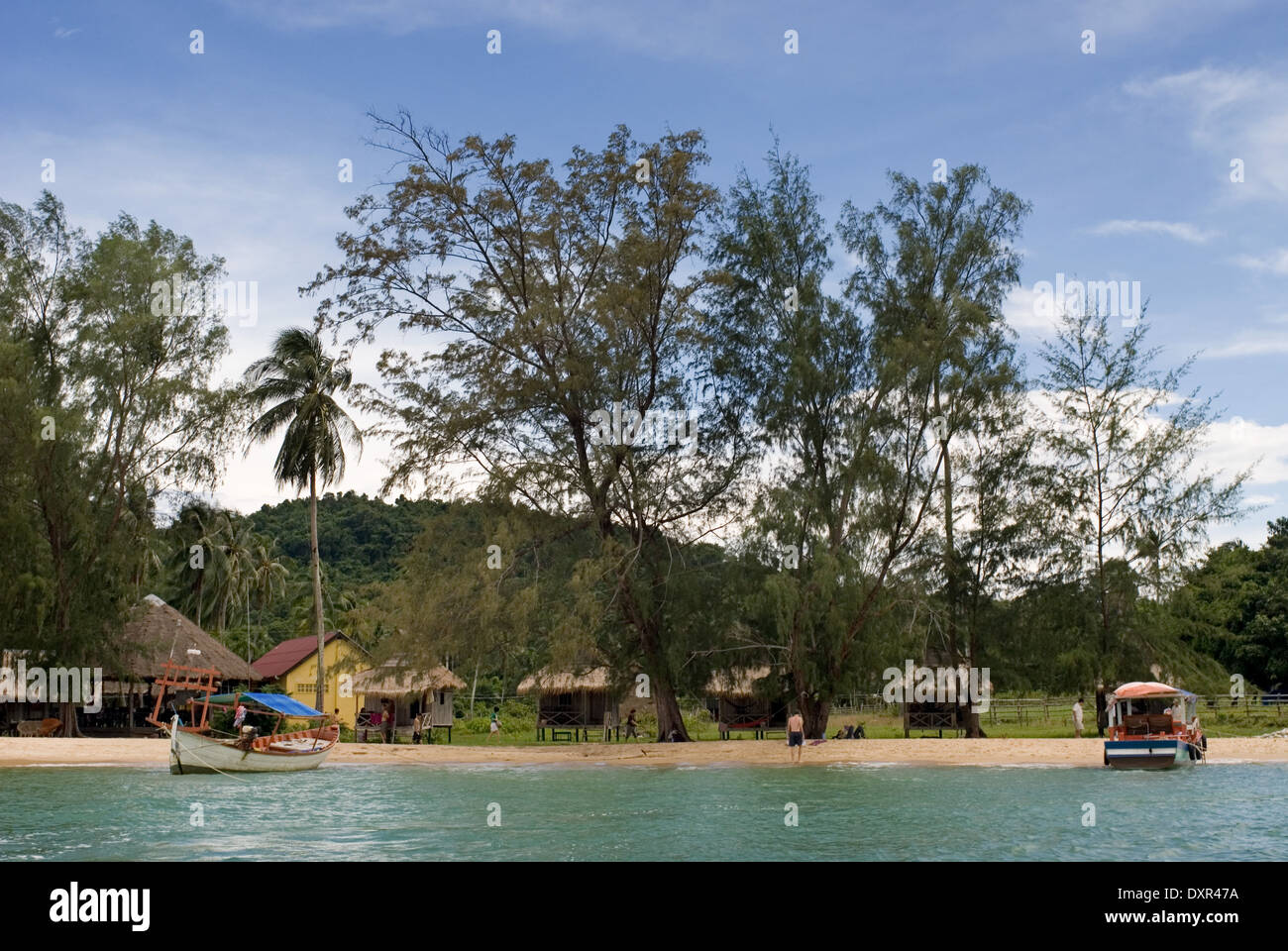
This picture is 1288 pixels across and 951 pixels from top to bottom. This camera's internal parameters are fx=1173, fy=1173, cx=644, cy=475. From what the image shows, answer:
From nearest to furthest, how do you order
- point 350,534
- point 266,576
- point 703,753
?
point 703,753 → point 266,576 → point 350,534

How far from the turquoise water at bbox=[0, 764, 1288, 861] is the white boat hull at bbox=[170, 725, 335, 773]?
1.33ft

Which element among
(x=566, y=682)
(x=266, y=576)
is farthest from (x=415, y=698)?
(x=266, y=576)

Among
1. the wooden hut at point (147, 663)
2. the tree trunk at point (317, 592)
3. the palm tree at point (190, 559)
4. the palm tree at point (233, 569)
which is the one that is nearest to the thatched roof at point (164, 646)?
the wooden hut at point (147, 663)

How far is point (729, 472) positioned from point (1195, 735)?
15035mm

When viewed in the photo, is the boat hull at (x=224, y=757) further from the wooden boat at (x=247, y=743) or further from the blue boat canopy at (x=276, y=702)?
the blue boat canopy at (x=276, y=702)

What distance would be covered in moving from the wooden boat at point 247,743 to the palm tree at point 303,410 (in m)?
15.5

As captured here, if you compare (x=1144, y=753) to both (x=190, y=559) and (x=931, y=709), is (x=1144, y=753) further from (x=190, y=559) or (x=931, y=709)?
(x=190, y=559)

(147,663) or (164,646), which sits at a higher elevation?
(164,646)

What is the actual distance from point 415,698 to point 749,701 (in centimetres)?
1314

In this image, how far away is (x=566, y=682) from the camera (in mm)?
40156

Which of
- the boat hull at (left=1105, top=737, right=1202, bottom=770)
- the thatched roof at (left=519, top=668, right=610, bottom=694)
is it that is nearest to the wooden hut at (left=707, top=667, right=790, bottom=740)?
the thatched roof at (left=519, top=668, right=610, bottom=694)

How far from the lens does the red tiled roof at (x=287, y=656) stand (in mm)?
50375

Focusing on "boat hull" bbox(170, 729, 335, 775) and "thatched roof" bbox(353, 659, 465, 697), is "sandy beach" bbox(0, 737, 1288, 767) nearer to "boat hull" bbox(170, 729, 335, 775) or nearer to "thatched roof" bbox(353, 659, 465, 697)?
"boat hull" bbox(170, 729, 335, 775)

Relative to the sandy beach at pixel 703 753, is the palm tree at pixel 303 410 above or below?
above
